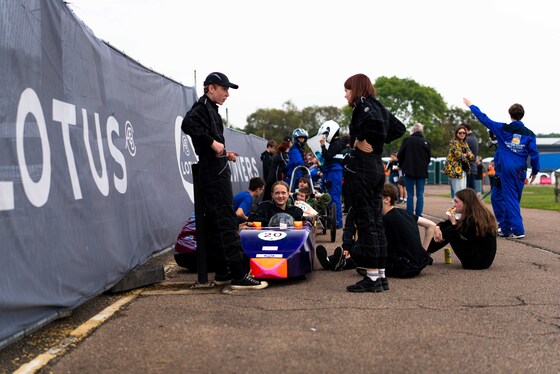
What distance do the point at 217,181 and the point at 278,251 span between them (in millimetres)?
973

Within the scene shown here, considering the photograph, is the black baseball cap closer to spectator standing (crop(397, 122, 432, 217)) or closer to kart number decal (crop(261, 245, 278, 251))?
kart number decal (crop(261, 245, 278, 251))

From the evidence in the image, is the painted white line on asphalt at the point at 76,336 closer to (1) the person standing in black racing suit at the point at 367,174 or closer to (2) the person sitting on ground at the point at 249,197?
(1) the person standing in black racing suit at the point at 367,174

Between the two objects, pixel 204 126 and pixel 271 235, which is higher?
pixel 204 126

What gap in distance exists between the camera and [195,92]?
12.6 m

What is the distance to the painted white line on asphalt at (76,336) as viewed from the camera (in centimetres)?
393

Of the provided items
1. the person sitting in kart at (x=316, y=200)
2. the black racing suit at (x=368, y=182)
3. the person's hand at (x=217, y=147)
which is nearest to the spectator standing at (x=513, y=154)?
the person sitting in kart at (x=316, y=200)

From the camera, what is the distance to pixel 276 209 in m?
8.36

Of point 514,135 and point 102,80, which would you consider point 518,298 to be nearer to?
point 102,80

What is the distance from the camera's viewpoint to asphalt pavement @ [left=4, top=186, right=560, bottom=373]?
3.95m

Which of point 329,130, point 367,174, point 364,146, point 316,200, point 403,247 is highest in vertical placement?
point 329,130

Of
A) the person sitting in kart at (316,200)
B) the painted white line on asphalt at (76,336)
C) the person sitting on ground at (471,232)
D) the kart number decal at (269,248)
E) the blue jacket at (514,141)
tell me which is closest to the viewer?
the painted white line on asphalt at (76,336)

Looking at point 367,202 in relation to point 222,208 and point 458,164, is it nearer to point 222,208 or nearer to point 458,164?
point 222,208

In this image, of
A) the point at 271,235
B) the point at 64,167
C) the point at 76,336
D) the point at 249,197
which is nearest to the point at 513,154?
the point at 249,197

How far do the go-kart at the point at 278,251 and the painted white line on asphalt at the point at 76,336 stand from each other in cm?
124
